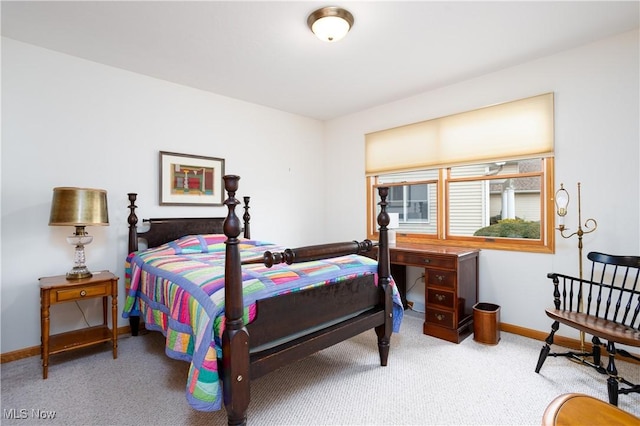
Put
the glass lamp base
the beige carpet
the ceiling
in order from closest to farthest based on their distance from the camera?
the beige carpet, the ceiling, the glass lamp base

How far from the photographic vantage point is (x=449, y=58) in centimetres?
281

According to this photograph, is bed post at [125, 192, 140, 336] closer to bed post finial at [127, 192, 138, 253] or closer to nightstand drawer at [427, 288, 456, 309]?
bed post finial at [127, 192, 138, 253]

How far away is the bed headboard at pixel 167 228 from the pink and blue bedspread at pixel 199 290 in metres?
0.18

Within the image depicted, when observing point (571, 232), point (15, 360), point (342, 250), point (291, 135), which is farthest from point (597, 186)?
point (15, 360)

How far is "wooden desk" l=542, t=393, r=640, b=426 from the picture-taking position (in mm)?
1083

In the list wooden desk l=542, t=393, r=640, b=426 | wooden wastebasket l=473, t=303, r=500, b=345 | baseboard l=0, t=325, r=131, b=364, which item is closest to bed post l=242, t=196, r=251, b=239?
baseboard l=0, t=325, r=131, b=364

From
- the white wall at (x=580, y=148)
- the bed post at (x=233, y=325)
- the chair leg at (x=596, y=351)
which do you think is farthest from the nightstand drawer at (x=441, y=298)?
the bed post at (x=233, y=325)

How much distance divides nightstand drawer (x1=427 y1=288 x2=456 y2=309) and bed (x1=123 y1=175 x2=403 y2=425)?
2.26ft

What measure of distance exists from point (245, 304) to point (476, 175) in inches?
112

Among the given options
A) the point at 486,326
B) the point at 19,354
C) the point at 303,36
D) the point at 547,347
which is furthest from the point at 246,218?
the point at 547,347

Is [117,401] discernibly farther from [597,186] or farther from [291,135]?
[597,186]

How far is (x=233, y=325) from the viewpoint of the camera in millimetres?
1479

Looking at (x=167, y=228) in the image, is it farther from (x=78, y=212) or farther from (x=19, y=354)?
(x=19, y=354)

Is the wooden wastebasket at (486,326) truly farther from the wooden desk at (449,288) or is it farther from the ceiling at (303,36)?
the ceiling at (303,36)
